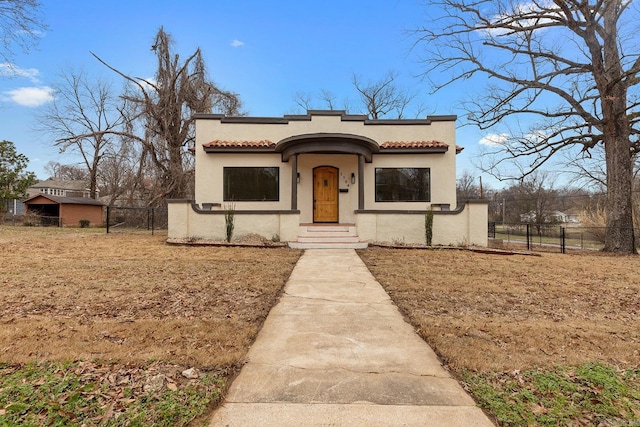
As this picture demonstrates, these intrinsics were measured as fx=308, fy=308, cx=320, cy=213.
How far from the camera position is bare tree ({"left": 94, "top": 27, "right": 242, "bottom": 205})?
20.3m

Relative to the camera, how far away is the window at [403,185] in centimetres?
1248

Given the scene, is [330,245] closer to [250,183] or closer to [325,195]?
[325,195]

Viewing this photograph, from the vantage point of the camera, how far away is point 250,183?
12375 mm

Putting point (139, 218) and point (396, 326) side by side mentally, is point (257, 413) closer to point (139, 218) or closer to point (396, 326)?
point (396, 326)

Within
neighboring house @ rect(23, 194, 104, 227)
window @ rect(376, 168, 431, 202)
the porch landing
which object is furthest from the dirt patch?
neighboring house @ rect(23, 194, 104, 227)

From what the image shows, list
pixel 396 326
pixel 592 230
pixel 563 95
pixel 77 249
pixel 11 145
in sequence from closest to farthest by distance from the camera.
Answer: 1. pixel 396 326
2. pixel 77 249
3. pixel 563 95
4. pixel 592 230
5. pixel 11 145

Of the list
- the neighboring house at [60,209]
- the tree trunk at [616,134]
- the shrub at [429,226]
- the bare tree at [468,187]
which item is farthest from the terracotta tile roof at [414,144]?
the bare tree at [468,187]

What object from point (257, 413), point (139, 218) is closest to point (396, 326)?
point (257, 413)

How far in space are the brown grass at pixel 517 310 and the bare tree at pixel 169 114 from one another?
1763 centimetres

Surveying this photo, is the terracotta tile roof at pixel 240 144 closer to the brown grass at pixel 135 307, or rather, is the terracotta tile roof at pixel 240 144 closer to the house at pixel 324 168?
the house at pixel 324 168

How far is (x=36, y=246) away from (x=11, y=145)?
2325 centimetres

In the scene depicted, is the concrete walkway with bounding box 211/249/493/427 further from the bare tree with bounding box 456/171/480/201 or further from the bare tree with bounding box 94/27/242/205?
the bare tree with bounding box 456/171/480/201

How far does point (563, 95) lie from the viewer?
42.3ft

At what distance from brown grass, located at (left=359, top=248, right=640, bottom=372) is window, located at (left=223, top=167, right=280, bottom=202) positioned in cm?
630
